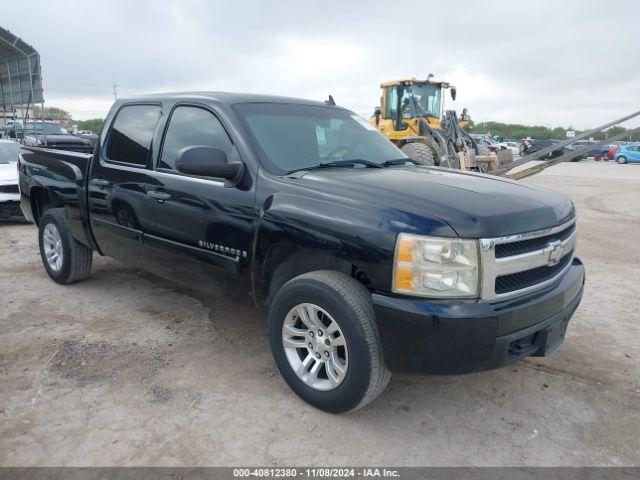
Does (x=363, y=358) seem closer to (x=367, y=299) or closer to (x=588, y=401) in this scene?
(x=367, y=299)

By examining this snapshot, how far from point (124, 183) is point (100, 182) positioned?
435mm

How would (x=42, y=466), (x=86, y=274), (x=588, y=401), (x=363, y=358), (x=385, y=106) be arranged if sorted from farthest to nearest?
(x=385, y=106) < (x=86, y=274) < (x=588, y=401) < (x=363, y=358) < (x=42, y=466)

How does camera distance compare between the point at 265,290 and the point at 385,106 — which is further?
the point at 385,106

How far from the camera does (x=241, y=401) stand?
315 cm

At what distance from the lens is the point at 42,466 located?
2535 millimetres

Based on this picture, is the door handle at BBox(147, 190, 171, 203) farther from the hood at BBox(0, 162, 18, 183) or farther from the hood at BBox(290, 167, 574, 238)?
the hood at BBox(0, 162, 18, 183)

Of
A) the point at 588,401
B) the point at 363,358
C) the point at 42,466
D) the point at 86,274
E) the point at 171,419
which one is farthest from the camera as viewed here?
the point at 86,274

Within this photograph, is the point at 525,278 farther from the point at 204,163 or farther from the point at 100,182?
the point at 100,182

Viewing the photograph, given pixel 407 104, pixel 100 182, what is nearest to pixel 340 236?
pixel 100 182

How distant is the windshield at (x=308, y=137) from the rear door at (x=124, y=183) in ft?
3.25

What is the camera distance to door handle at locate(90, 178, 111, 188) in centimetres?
437

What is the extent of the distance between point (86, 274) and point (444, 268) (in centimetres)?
410

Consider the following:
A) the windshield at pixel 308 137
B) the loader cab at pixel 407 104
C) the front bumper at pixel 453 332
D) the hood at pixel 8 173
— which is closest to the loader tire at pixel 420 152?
the loader cab at pixel 407 104

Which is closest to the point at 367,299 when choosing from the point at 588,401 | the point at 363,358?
the point at 363,358
